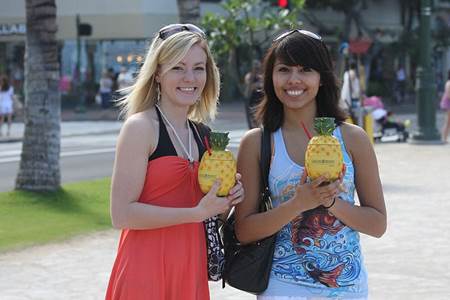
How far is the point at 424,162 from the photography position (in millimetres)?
17391

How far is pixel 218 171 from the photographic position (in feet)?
11.7

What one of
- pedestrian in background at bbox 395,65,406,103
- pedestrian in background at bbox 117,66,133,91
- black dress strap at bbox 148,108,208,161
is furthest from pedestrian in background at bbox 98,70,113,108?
black dress strap at bbox 148,108,208,161

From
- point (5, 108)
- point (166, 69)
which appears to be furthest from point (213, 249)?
point (5, 108)

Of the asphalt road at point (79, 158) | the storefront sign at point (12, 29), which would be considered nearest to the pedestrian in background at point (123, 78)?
the storefront sign at point (12, 29)

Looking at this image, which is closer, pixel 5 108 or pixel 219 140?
pixel 219 140

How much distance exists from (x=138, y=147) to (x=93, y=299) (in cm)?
396

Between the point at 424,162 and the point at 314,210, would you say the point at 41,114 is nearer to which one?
the point at 424,162

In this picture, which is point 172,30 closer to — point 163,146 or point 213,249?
point 163,146

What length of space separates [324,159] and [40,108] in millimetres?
9804

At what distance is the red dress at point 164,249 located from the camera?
3734mm

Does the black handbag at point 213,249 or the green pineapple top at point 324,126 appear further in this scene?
the black handbag at point 213,249

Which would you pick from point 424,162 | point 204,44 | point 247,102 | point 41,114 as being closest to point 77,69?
point 247,102

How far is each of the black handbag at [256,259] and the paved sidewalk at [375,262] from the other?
11.3ft

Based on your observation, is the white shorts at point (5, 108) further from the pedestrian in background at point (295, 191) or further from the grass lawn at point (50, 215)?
the pedestrian in background at point (295, 191)
